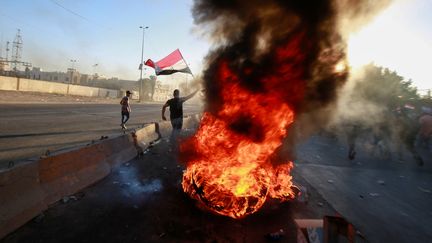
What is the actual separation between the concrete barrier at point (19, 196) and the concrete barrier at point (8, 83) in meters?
38.3

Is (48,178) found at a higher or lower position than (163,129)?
lower

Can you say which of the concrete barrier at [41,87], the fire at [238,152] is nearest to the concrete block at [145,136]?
the fire at [238,152]

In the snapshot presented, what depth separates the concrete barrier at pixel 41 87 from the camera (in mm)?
41487

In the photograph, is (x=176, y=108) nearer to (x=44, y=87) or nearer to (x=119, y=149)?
(x=119, y=149)

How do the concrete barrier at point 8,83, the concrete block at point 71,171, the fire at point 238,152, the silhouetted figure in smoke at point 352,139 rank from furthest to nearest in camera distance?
the concrete barrier at point 8,83 < the silhouetted figure in smoke at point 352,139 < the fire at point 238,152 < the concrete block at point 71,171

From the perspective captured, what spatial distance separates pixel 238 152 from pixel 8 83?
40766 mm

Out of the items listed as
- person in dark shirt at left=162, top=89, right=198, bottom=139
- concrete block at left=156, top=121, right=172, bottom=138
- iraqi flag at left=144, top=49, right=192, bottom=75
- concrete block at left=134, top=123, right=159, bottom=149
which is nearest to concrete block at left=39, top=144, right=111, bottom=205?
concrete block at left=134, top=123, right=159, bottom=149

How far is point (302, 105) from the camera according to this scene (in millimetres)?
7242

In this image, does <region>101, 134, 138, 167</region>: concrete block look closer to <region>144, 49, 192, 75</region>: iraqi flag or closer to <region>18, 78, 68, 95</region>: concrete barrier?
<region>144, 49, 192, 75</region>: iraqi flag

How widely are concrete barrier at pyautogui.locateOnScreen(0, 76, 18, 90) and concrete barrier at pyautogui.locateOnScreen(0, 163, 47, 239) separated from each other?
126 feet

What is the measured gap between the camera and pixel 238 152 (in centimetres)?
661

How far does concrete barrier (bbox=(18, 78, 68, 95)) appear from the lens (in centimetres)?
4149

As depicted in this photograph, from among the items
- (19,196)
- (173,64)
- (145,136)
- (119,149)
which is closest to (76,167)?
(19,196)

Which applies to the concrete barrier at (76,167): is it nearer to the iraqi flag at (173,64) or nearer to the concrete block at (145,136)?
the concrete block at (145,136)
